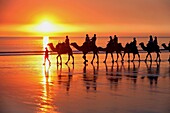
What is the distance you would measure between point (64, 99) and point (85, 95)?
1.23 meters

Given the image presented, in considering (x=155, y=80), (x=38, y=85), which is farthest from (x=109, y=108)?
(x=155, y=80)

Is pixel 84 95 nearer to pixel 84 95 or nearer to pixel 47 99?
pixel 84 95

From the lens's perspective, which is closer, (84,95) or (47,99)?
(47,99)

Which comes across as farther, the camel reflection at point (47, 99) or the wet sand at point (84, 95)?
the wet sand at point (84, 95)

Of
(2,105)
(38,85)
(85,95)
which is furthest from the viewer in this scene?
(38,85)

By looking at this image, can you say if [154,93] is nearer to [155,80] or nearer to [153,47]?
[155,80]

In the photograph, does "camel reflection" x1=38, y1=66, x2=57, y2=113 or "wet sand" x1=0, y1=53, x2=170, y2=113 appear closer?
"camel reflection" x1=38, y1=66, x2=57, y2=113

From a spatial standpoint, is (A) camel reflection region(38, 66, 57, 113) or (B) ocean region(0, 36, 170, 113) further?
(B) ocean region(0, 36, 170, 113)

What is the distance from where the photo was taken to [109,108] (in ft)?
45.6

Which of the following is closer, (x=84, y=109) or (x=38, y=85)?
(x=84, y=109)

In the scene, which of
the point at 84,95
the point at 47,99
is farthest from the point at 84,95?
the point at 47,99

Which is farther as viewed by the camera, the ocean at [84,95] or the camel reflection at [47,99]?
the ocean at [84,95]

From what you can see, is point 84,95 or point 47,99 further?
point 84,95

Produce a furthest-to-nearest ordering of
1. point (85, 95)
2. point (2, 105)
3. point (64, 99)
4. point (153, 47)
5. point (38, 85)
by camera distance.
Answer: point (153, 47)
point (38, 85)
point (85, 95)
point (64, 99)
point (2, 105)
